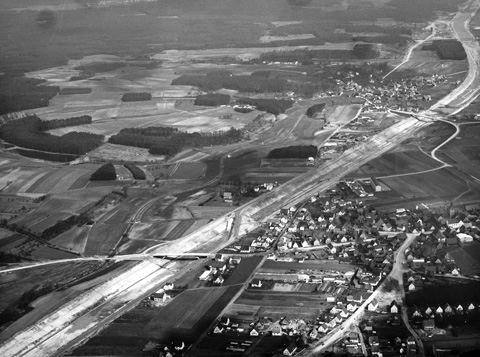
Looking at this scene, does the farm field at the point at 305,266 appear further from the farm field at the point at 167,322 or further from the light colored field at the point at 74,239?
the light colored field at the point at 74,239

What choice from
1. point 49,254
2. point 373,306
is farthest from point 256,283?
point 49,254

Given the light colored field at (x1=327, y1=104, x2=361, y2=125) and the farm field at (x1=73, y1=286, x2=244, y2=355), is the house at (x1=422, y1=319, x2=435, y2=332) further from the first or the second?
the light colored field at (x1=327, y1=104, x2=361, y2=125)

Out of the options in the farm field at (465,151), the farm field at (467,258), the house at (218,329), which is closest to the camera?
the house at (218,329)

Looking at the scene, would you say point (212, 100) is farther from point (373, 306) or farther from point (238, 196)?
point (373, 306)

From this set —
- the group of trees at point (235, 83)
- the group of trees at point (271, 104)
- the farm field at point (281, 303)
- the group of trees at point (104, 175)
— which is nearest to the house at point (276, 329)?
the farm field at point (281, 303)

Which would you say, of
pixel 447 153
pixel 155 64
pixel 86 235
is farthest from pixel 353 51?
pixel 86 235

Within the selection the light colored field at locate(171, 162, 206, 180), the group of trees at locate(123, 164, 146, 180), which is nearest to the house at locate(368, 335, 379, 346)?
the light colored field at locate(171, 162, 206, 180)
